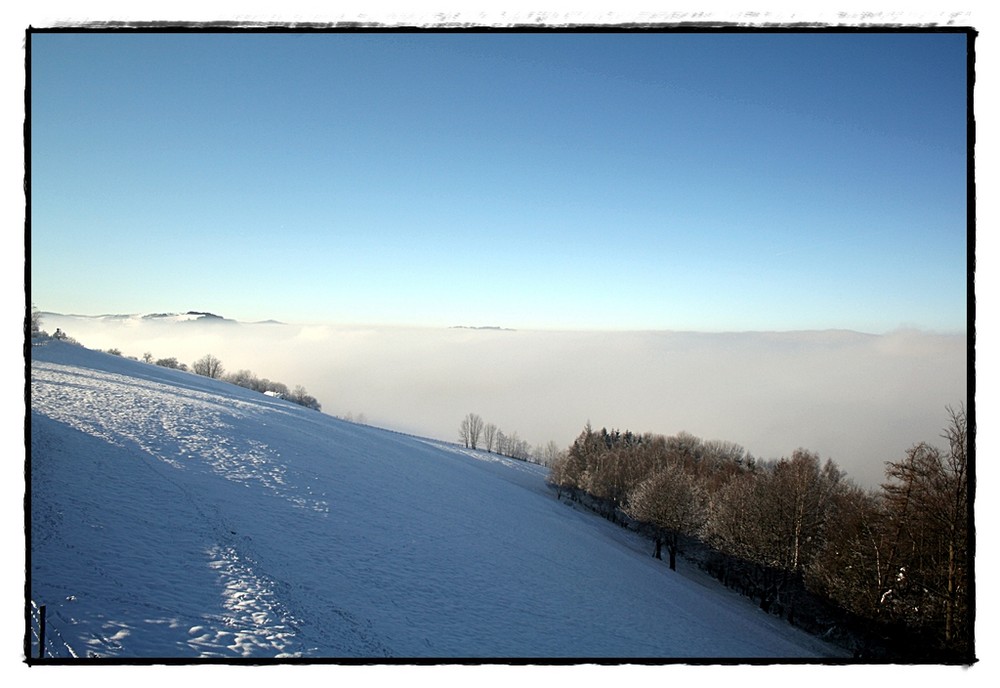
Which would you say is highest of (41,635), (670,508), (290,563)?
(41,635)

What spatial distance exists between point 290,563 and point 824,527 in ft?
74.2

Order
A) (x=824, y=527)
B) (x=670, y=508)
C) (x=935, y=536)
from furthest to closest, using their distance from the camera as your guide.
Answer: (x=670, y=508)
(x=824, y=527)
(x=935, y=536)

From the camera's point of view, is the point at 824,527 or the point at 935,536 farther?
the point at 824,527

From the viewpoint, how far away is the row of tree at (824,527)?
756 centimetres

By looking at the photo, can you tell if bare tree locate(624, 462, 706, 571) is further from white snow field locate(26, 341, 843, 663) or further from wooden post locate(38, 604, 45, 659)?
wooden post locate(38, 604, 45, 659)

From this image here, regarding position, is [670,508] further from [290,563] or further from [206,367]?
[206,367]

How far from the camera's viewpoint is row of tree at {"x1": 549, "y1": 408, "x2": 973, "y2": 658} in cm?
756

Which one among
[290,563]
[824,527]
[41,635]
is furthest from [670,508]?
[41,635]

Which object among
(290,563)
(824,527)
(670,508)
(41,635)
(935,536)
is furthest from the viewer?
(670,508)

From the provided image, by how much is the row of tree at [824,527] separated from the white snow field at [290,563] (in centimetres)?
233

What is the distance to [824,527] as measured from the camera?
2195 cm
